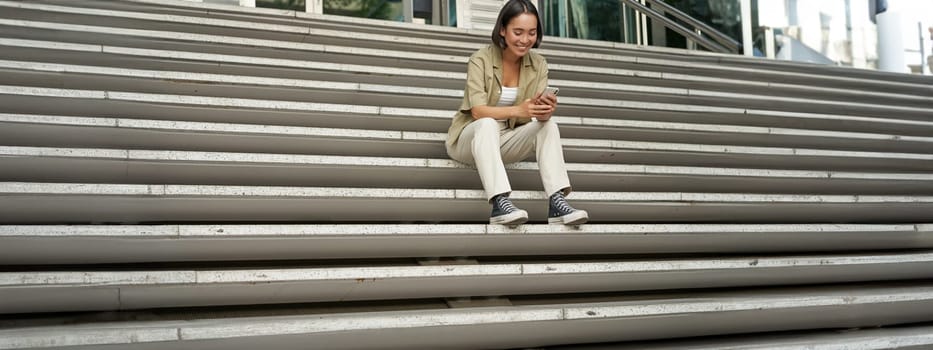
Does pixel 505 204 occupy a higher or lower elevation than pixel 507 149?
lower

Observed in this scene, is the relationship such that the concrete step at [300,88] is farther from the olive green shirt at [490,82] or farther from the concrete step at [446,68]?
the olive green shirt at [490,82]

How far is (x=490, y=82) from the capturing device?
3.32 meters

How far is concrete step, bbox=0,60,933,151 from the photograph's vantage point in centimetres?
378

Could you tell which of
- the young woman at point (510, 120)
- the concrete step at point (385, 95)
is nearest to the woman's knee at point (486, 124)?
the young woman at point (510, 120)

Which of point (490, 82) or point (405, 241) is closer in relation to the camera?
point (405, 241)

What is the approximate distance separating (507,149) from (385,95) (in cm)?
105

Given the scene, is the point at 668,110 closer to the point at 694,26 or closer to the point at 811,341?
the point at 811,341

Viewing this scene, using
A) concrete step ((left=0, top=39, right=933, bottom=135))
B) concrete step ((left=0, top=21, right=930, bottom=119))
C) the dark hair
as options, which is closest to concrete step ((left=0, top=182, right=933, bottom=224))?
the dark hair

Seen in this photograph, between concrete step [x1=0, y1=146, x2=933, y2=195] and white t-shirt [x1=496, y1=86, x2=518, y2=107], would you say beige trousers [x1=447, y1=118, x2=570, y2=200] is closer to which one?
white t-shirt [x1=496, y1=86, x2=518, y2=107]

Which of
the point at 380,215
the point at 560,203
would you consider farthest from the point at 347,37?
the point at 560,203

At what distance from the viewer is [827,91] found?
559cm

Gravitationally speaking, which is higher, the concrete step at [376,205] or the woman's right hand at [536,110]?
the woman's right hand at [536,110]

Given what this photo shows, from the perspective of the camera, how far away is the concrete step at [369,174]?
3023mm

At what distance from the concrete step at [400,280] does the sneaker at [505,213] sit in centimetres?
14
